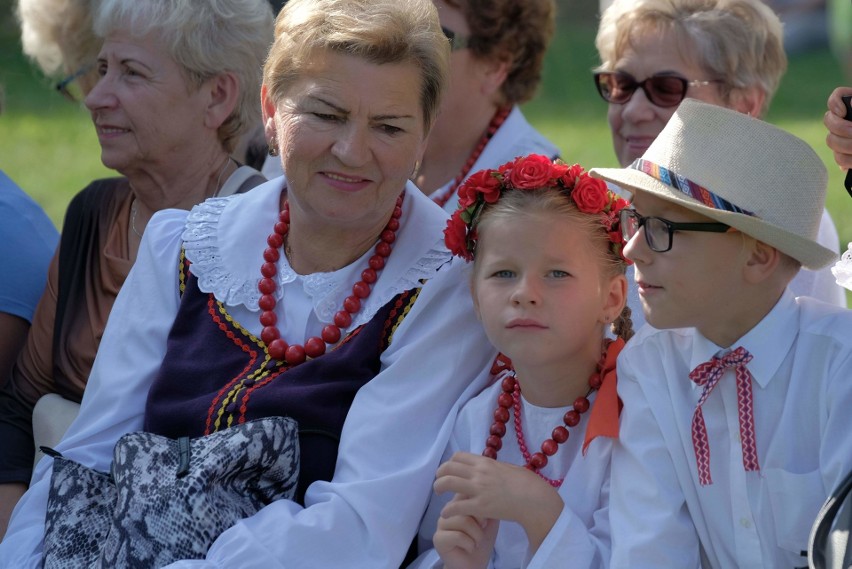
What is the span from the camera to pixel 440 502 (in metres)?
2.86

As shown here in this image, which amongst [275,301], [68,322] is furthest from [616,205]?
[68,322]

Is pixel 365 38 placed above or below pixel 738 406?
above

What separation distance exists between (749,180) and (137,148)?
208cm

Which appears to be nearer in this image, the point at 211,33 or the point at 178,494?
the point at 178,494

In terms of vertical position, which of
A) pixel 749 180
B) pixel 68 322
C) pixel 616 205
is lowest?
pixel 68 322

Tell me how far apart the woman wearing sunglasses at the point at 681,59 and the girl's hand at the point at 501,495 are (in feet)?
5.54

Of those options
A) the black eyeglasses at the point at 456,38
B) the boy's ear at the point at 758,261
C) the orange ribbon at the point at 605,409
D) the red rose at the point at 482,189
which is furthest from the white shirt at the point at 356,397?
the black eyeglasses at the point at 456,38

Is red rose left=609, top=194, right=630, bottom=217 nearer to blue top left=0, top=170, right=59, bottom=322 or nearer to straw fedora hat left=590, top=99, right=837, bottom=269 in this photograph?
straw fedora hat left=590, top=99, right=837, bottom=269

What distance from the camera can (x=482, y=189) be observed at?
2.80 metres

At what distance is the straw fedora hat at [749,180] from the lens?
250 centimetres

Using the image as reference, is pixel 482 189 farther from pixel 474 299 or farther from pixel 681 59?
pixel 681 59

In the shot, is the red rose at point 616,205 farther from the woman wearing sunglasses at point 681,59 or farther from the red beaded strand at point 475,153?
the red beaded strand at point 475,153

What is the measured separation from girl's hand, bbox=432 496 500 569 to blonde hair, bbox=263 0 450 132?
3.43 ft

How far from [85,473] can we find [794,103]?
10351mm
